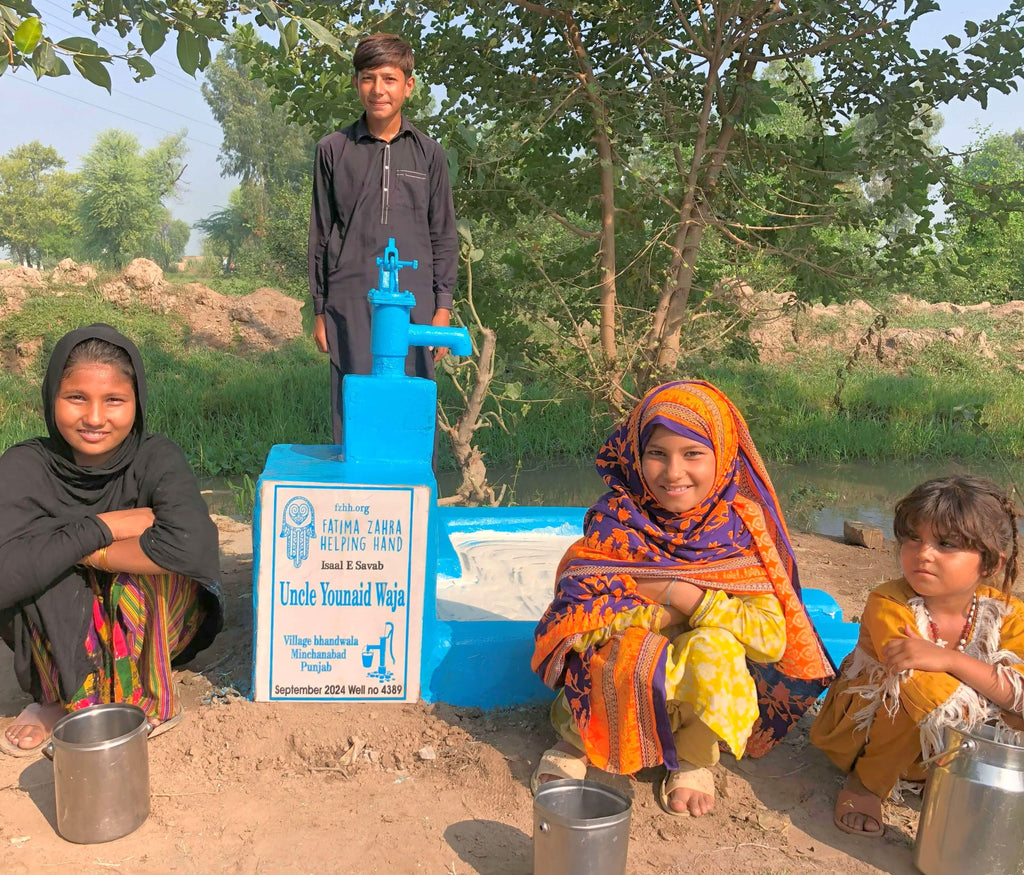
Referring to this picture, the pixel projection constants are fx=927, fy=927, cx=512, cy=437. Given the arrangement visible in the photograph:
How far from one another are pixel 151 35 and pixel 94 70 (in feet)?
0.59

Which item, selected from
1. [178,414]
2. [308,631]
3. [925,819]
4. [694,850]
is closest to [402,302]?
[308,631]

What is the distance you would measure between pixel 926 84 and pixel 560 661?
3644 mm

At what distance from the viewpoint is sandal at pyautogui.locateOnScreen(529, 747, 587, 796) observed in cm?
226

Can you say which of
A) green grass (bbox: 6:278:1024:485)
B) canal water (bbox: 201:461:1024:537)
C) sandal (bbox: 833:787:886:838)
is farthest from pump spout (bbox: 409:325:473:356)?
canal water (bbox: 201:461:1024:537)

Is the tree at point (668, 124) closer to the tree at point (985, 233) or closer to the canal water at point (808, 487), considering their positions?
the tree at point (985, 233)

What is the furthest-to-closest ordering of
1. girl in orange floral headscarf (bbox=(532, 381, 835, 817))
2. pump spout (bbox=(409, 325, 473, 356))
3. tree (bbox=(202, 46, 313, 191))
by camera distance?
tree (bbox=(202, 46, 313, 191)) → pump spout (bbox=(409, 325, 473, 356)) → girl in orange floral headscarf (bbox=(532, 381, 835, 817))

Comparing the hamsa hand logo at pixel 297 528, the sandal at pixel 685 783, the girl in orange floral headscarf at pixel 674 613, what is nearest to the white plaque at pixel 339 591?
the hamsa hand logo at pixel 297 528

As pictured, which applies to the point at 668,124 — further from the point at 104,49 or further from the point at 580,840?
the point at 580,840

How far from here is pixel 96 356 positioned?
2457 millimetres

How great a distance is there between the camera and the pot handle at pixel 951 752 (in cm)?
195

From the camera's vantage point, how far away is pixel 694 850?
2105 mm

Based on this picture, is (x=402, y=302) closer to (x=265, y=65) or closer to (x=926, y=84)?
(x=265, y=65)

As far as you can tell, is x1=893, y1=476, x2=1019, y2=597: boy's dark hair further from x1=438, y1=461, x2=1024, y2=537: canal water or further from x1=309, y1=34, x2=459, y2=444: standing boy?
x1=438, y1=461, x2=1024, y2=537: canal water

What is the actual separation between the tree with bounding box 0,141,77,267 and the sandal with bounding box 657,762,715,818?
43.6 meters
